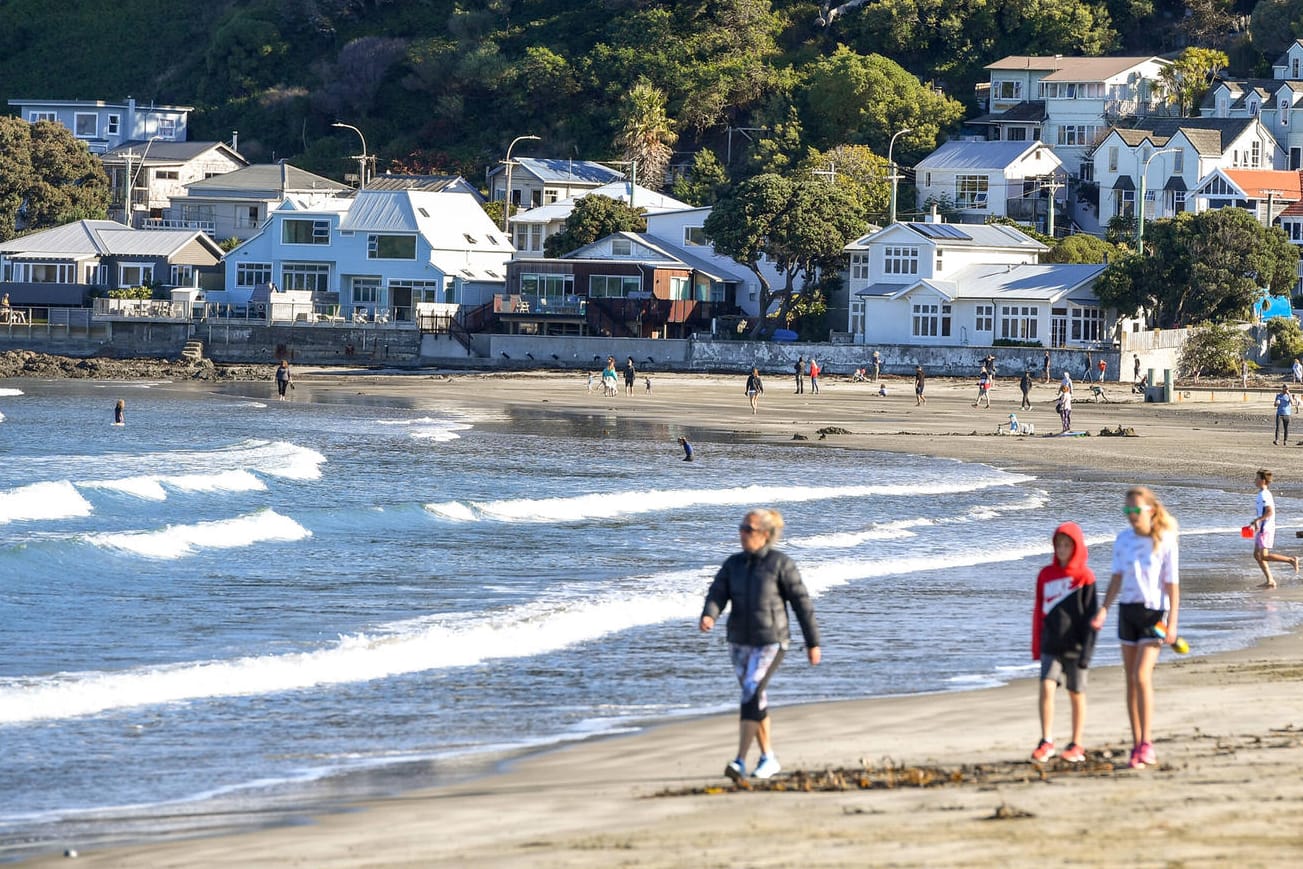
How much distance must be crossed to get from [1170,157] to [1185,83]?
1421 centimetres

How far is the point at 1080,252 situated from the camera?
77.4 metres

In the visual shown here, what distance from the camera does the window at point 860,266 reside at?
74.0 meters

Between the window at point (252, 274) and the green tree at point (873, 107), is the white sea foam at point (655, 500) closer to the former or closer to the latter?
the window at point (252, 274)

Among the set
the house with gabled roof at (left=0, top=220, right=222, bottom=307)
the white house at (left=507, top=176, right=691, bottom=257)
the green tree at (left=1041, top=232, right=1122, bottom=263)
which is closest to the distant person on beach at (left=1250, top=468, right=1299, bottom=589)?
the green tree at (left=1041, top=232, right=1122, bottom=263)

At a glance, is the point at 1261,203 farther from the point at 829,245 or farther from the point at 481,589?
the point at 481,589

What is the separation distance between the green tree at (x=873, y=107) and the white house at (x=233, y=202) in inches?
1079

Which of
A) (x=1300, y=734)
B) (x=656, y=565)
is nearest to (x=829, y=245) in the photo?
(x=656, y=565)

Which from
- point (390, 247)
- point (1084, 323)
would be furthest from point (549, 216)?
point (1084, 323)

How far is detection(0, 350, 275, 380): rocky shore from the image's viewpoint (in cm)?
7225

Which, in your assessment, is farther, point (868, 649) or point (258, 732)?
point (868, 649)

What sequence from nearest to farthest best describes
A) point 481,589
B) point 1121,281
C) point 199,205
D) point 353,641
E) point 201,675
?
point 201,675
point 353,641
point 481,589
point 1121,281
point 199,205

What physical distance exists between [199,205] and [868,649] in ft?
285

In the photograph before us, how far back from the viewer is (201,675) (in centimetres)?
1488

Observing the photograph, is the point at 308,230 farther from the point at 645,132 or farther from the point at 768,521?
A: the point at 768,521
